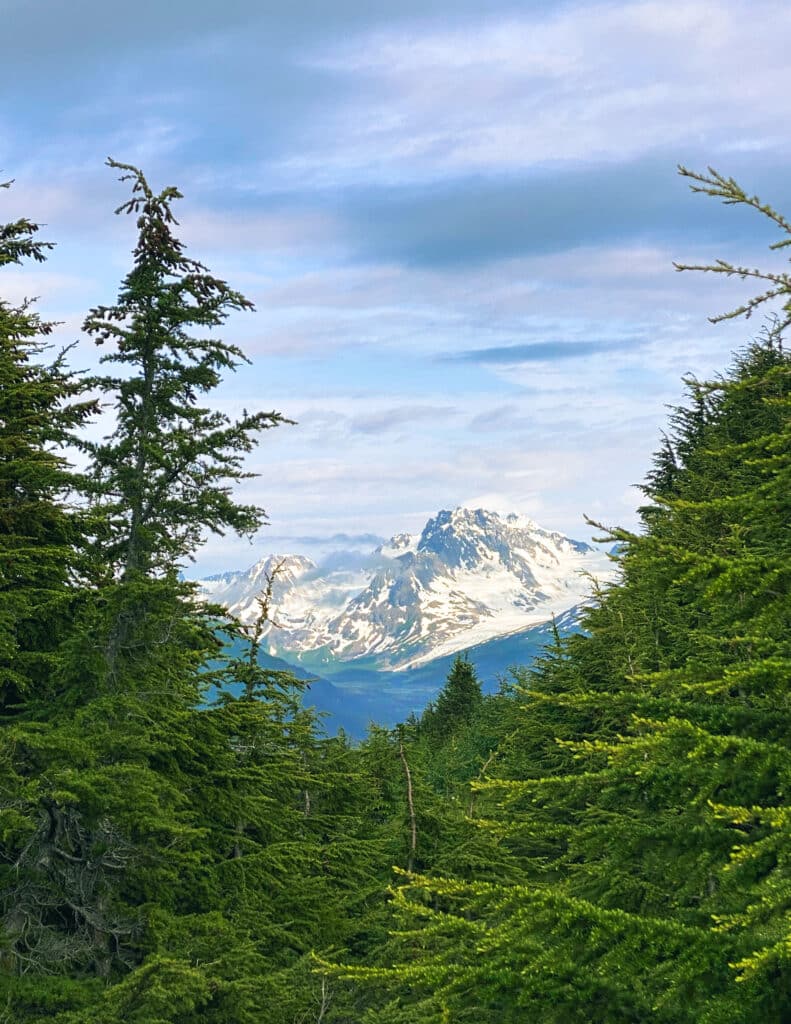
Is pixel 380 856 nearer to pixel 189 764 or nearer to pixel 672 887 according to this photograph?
pixel 189 764

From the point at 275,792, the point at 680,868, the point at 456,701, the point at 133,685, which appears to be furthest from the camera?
the point at 456,701

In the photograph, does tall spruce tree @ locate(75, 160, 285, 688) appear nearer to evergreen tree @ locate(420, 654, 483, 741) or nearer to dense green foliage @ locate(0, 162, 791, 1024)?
dense green foliage @ locate(0, 162, 791, 1024)

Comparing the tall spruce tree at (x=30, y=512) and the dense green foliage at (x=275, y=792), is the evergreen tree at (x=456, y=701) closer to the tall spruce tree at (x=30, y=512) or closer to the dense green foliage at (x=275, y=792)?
the dense green foliage at (x=275, y=792)

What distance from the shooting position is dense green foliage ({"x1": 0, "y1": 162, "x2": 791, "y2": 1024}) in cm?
654

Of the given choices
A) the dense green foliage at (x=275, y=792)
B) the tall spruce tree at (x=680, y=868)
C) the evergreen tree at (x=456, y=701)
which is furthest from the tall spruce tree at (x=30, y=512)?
the evergreen tree at (x=456, y=701)

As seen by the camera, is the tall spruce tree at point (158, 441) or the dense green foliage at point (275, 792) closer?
the dense green foliage at point (275, 792)

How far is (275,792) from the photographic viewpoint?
19812 millimetres

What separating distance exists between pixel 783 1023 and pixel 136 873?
1224cm

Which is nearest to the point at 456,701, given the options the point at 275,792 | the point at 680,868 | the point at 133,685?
the point at 275,792

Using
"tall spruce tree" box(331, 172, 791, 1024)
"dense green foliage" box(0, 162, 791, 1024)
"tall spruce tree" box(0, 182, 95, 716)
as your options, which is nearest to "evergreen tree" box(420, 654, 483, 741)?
"dense green foliage" box(0, 162, 791, 1024)

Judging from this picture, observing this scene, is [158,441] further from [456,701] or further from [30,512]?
[456,701]

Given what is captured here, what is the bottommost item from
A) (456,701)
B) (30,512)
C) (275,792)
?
(456,701)

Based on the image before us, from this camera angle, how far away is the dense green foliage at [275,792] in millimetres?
6543

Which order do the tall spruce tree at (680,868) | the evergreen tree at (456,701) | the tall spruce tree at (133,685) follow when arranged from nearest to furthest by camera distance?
the tall spruce tree at (680,868) < the tall spruce tree at (133,685) < the evergreen tree at (456,701)
